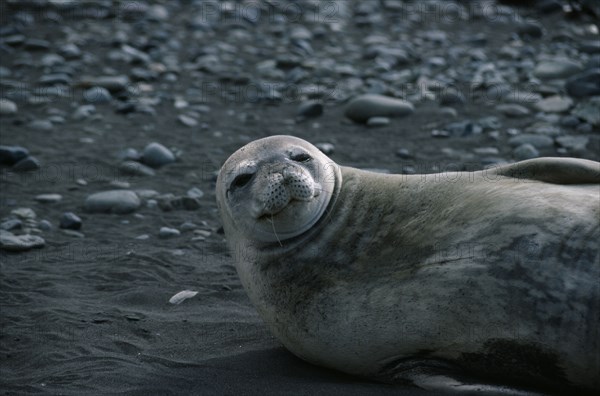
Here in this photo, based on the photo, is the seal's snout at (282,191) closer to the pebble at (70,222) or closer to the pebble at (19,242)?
the pebble at (19,242)

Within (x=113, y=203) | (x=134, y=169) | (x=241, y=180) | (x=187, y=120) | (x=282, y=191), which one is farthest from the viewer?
(x=187, y=120)

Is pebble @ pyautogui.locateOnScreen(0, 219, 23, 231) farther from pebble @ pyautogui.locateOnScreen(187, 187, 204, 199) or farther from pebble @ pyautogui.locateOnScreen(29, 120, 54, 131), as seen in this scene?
pebble @ pyautogui.locateOnScreen(29, 120, 54, 131)

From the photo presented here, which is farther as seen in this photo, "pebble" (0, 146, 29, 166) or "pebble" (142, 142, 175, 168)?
"pebble" (142, 142, 175, 168)

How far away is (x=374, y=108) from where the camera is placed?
860 cm

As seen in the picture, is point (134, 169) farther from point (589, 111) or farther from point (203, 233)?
point (589, 111)

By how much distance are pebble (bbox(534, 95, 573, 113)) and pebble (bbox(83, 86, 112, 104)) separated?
4.27 meters

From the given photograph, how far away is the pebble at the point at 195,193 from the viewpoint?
6.75 meters

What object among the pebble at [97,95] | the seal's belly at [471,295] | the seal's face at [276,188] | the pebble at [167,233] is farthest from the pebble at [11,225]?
the pebble at [97,95]

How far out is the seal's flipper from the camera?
3.57 m

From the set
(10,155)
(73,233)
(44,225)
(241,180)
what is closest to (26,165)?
(10,155)

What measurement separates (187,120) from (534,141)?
3.26 metres

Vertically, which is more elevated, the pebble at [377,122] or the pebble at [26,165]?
the pebble at [377,122]

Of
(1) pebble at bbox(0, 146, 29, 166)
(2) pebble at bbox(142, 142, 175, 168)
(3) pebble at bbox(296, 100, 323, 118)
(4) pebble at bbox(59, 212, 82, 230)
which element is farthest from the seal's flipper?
(3) pebble at bbox(296, 100, 323, 118)

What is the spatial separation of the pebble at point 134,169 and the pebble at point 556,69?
4.31 meters
